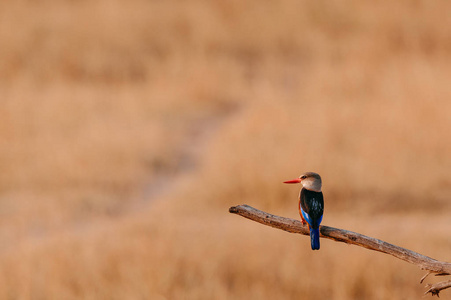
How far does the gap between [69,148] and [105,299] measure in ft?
29.4

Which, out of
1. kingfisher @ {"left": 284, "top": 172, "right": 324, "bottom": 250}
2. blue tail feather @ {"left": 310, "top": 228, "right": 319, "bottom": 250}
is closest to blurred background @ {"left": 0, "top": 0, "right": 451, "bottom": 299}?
kingfisher @ {"left": 284, "top": 172, "right": 324, "bottom": 250}

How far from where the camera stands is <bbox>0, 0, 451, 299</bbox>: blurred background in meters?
6.96

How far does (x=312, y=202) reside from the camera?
1792 mm

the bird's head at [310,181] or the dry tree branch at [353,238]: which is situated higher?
the bird's head at [310,181]

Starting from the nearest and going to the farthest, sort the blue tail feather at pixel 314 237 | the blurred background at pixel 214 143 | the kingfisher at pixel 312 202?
1. the blue tail feather at pixel 314 237
2. the kingfisher at pixel 312 202
3. the blurred background at pixel 214 143

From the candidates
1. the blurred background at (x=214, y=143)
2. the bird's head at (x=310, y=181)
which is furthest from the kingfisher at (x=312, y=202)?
the blurred background at (x=214, y=143)

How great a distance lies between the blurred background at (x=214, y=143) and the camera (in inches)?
274

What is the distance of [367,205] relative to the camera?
427 inches

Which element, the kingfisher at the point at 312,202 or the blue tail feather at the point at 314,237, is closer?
the blue tail feather at the point at 314,237

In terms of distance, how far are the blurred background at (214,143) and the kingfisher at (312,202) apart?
476cm

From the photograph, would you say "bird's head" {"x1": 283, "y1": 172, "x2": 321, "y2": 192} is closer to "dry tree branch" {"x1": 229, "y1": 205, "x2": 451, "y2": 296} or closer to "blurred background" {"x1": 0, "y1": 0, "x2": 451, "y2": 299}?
"dry tree branch" {"x1": 229, "y1": 205, "x2": 451, "y2": 296}

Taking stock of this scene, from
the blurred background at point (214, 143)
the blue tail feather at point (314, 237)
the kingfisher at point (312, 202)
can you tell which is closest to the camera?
the blue tail feather at point (314, 237)

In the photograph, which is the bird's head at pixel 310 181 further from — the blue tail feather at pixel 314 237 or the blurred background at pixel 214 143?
the blurred background at pixel 214 143

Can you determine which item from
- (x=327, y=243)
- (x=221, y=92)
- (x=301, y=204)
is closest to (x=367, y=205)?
(x=327, y=243)
